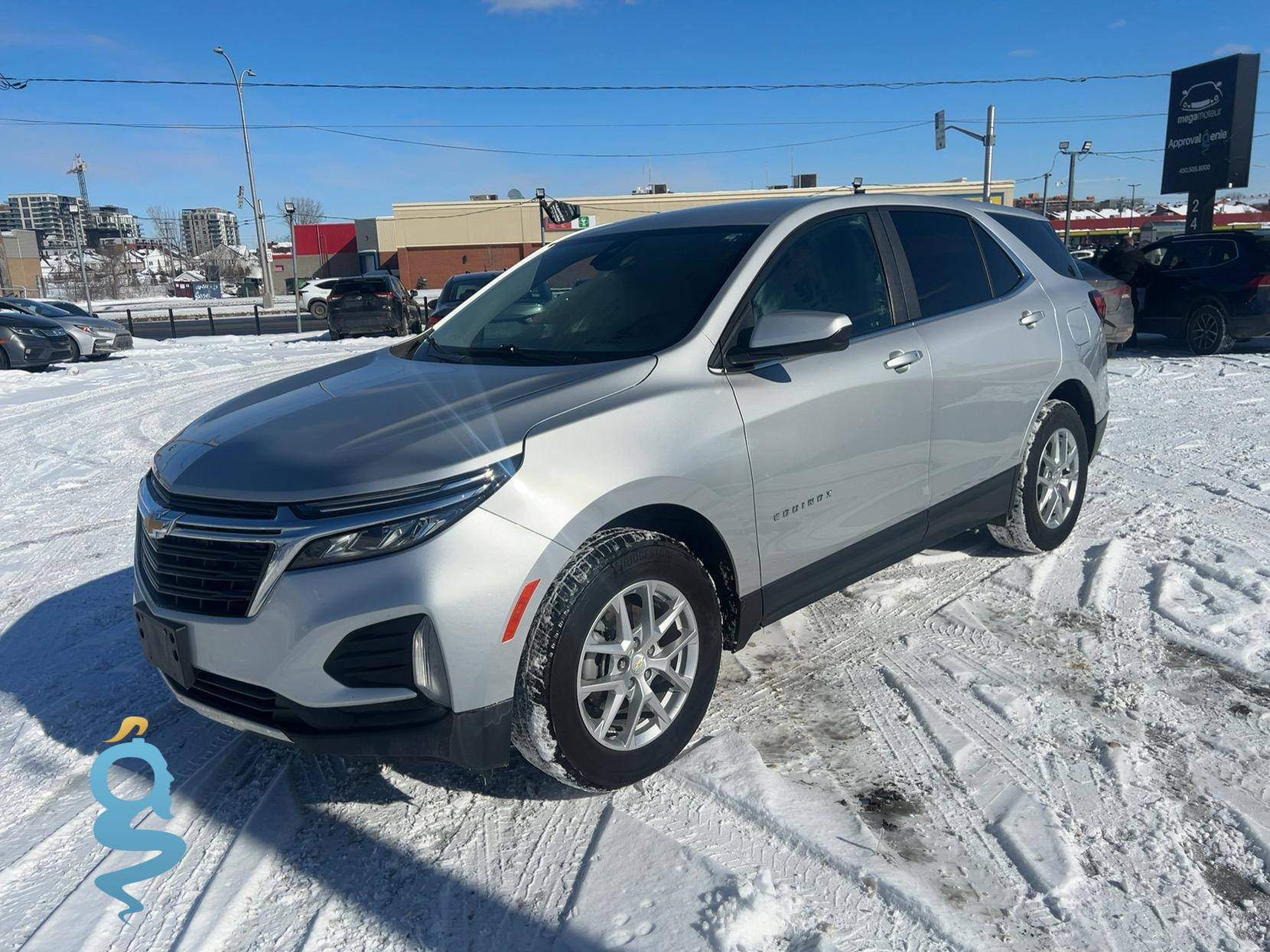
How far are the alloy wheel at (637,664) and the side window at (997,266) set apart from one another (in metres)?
2.61

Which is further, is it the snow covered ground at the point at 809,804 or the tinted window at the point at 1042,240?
the tinted window at the point at 1042,240

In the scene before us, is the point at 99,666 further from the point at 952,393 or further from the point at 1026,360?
the point at 1026,360

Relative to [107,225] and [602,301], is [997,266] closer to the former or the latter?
[602,301]

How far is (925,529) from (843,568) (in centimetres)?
63

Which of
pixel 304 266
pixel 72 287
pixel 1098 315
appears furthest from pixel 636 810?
pixel 72 287

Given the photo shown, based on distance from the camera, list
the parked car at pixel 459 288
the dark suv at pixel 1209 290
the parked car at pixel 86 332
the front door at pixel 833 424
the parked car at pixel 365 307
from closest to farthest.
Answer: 1. the front door at pixel 833 424
2. the dark suv at pixel 1209 290
3. the parked car at pixel 459 288
4. the parked car at pixel 86 332
5. the parked car at pixel 365 307

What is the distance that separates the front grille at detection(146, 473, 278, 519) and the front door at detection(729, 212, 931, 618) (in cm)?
154

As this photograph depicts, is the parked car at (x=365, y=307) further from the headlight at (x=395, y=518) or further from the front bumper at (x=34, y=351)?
the headlight at (x=395, y=518)

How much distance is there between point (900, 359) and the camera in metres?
3.77

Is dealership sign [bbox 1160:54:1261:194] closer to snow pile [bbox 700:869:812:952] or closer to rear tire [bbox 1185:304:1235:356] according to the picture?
rear tire [bbox 1185:304:1235:356]

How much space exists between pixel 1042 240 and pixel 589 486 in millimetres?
3929

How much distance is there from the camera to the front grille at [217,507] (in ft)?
8.45

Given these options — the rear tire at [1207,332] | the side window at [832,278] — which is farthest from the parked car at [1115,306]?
the side window at [832,278]

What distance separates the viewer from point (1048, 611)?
4.25 metres
